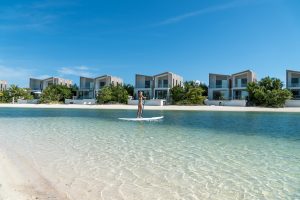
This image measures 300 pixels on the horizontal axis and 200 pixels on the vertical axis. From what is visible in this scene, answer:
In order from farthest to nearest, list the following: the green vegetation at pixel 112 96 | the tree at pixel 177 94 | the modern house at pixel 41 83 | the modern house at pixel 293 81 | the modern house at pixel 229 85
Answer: the modern house at pixel 41 83 < the green vegetation at pixel 112 96 < the modern house at pixel 229 85 < the modern house at pixel 293 81 < the tree at pixel 177 94

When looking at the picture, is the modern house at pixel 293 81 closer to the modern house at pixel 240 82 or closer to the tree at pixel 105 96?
the modern house at pixel 240 82

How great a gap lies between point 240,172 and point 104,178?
2.69m

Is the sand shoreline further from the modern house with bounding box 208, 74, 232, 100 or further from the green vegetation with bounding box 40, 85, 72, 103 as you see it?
the green vegetation with bounding box 40, 85, 72, 103

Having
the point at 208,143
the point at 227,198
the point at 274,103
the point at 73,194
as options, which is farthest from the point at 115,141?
the point at 274,103

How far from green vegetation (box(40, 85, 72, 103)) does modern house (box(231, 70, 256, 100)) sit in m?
31.5

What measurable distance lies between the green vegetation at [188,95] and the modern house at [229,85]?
5.04 metres

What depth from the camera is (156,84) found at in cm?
5506

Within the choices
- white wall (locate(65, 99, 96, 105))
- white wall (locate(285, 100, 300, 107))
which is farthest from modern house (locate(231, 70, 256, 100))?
white wall (locate(65, 99, 96, 105))

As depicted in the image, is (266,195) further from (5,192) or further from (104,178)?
(5,192)

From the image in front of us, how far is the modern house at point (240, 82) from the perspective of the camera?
160 ft

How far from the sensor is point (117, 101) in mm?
49875

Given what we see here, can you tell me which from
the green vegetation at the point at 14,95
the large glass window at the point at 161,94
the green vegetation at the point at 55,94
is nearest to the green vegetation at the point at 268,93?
the large glass window at the point at 161,94

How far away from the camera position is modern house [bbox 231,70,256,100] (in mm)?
48625

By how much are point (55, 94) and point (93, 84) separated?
8.70m
